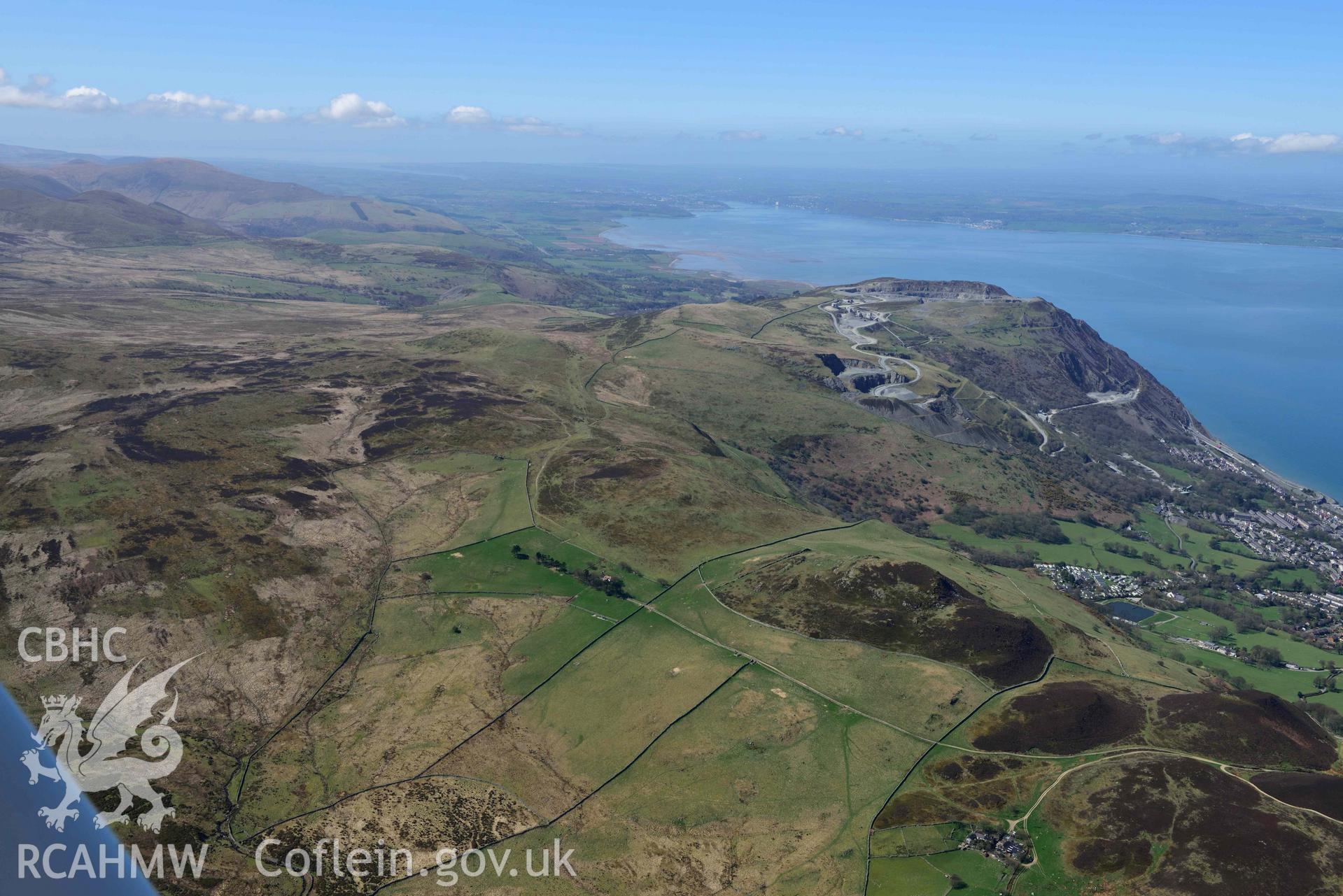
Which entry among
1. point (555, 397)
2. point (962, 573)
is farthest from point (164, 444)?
point (962, 573)

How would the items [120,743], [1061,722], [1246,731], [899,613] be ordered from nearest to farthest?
1. [120,743]
2. [1246,731]
3. [1061,722]
4. [899,613]

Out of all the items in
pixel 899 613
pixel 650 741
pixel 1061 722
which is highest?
pixel 899 613

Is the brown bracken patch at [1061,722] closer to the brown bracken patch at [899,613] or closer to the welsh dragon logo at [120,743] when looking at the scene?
the brown bracken patch at [899,613]

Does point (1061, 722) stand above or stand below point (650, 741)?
above

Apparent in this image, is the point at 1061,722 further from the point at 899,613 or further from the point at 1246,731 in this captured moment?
the point at 899,613

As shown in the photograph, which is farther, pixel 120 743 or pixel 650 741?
pixel 650 741

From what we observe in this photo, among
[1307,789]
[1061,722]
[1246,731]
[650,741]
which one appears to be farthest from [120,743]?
[1246,731]

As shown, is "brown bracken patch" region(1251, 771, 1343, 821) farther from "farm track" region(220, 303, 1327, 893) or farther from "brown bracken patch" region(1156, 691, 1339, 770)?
"brown bracken patch" region(1156, 691, 1339, 770)

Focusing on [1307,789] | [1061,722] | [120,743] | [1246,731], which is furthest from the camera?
[1061,722]
